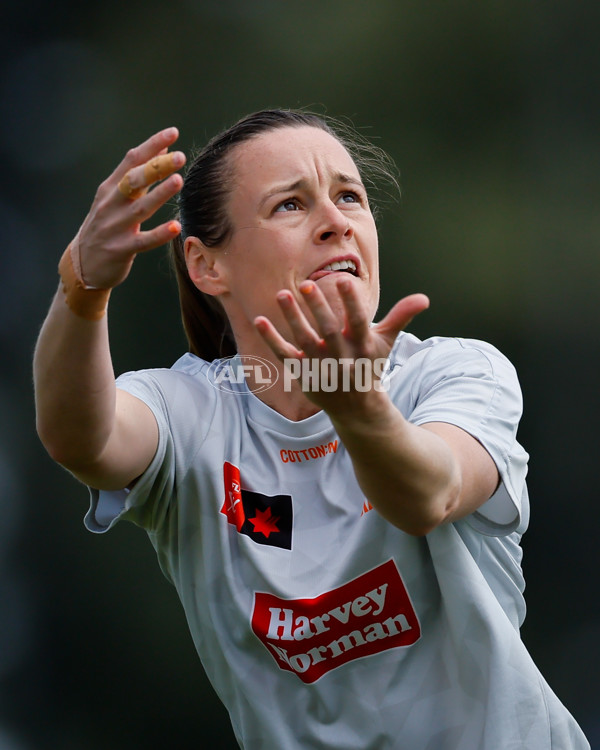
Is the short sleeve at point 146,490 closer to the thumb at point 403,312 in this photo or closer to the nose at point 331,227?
the nose at point 331,227

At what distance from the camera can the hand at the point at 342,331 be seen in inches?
42.8

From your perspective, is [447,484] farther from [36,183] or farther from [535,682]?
[36,183]

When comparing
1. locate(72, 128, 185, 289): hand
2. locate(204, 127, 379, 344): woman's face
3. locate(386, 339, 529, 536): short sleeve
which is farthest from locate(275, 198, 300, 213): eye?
locate(72, 128, 185, 289): hand

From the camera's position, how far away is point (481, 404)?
4.73 feet

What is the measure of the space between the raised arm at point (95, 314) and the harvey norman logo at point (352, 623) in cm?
40

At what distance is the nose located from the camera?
5.37 feet

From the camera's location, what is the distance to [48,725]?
295cm

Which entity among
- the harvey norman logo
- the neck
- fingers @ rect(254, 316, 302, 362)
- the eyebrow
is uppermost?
fingers @ rect(254, 316, 302, 362)

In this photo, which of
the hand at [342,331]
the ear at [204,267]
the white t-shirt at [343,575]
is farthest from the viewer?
the ear at [204,267]

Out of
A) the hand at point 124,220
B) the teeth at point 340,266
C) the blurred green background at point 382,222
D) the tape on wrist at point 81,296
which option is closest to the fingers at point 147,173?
the hand at point 124,220

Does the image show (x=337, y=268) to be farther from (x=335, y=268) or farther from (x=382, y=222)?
(x=382, y=222)

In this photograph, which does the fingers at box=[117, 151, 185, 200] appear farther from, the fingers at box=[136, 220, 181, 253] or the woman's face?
the woman's face

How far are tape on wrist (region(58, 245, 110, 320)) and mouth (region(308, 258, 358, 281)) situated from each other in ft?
1.41

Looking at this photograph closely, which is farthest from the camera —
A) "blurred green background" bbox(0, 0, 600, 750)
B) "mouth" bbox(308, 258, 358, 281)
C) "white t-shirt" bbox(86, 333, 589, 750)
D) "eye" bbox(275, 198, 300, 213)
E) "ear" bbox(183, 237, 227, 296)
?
"blurred green background" bbox(0, 0, 600, 750)
